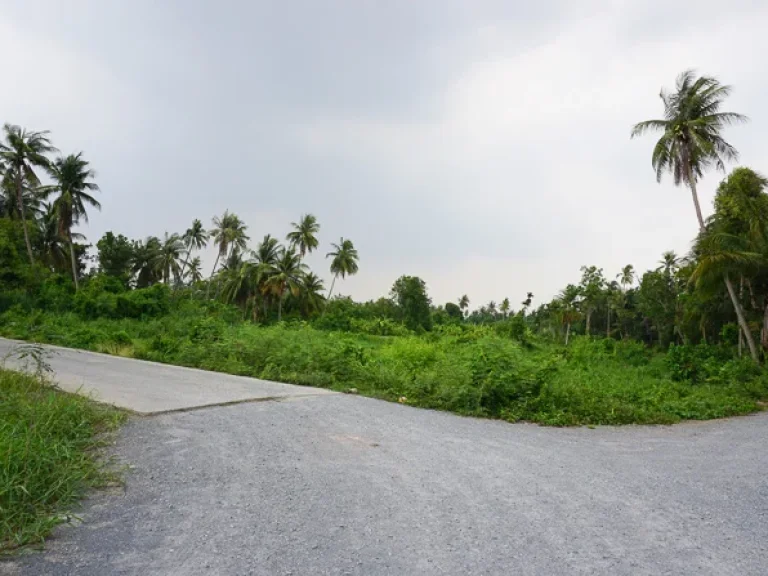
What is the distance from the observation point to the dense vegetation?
8859 millimetres

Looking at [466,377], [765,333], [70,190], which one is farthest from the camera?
[70,190]

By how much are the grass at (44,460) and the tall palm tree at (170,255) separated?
43.3 m

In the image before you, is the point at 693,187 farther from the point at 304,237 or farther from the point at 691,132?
the point at 304,237

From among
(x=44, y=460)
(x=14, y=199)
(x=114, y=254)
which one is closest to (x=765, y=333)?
(x=44, y=460)

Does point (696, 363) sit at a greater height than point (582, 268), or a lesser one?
lesser

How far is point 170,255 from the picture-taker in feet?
152

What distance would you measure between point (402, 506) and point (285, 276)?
122 feet

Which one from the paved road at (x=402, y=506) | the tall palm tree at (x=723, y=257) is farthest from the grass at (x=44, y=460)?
the tall palm tree at (x=723, y=257)

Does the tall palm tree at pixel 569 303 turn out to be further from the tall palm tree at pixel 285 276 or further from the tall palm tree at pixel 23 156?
the tall palm tree at pixel 23 156

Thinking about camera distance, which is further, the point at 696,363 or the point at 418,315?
the point at 418,315

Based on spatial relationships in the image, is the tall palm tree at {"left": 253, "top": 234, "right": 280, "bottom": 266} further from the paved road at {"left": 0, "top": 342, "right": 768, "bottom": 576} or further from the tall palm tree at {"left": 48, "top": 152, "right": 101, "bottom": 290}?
the paved road at {"left": 0, "top": 342, "right": 768, "bottom": 576}

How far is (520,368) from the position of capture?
8391 mm

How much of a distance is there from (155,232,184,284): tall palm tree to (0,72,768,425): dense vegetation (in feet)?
0.42

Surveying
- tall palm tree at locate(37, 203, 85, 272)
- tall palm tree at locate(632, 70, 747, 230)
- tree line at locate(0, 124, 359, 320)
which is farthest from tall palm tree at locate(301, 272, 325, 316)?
tall palm tree at locate(632, 70, 747, 230)
